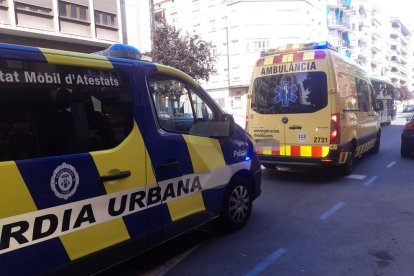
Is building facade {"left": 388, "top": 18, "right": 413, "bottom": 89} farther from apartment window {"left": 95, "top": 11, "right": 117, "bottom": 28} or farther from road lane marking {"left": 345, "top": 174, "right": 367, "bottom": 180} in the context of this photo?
road lane marking {"left": 345, "top": 174, "right": 367, "bottom": 180}

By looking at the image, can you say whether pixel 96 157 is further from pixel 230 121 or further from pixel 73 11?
pixel 73 11

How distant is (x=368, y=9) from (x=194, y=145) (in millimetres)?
83770

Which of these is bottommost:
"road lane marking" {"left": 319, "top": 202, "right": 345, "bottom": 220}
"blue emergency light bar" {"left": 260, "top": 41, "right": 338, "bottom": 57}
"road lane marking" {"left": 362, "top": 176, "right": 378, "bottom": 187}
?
"road lane marking" {"left": 319, "top": 202, "right": 345, "bottom": 220}

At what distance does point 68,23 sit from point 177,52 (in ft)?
18.0

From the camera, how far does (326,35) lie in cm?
5359

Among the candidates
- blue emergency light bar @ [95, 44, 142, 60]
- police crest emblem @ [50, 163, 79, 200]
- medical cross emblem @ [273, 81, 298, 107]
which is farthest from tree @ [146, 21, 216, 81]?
police crest emblem @ [50, 163, 79, 200]

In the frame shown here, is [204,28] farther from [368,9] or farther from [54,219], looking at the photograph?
[54,219]

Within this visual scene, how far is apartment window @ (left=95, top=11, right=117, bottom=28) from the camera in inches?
763

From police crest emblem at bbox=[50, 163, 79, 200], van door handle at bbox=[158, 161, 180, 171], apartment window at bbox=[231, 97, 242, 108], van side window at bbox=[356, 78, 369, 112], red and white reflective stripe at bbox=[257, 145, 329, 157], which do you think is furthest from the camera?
apartment window at bbox=[231, 97, 242, 108]

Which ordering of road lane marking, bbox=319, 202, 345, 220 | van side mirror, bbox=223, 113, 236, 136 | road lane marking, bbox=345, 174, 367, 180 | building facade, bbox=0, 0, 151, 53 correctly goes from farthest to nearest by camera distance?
building facade, bbox=0, 0, 151, 53, road lane marking, bbox=345, 174, 367, 180, road lane marking, bbox=319, 202, 345, 220, van side mirror, bbox=223, 113, 236, 136

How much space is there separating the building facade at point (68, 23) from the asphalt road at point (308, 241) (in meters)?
14.4

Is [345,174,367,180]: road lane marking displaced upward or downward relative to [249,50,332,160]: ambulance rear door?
downward

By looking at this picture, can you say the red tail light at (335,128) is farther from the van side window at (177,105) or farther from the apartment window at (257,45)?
the apartment window at (257,45)

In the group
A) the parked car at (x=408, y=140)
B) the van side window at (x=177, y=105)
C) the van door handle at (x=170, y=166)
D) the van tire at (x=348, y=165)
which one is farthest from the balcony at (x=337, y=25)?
the van door handle at (x=170, y=166)
